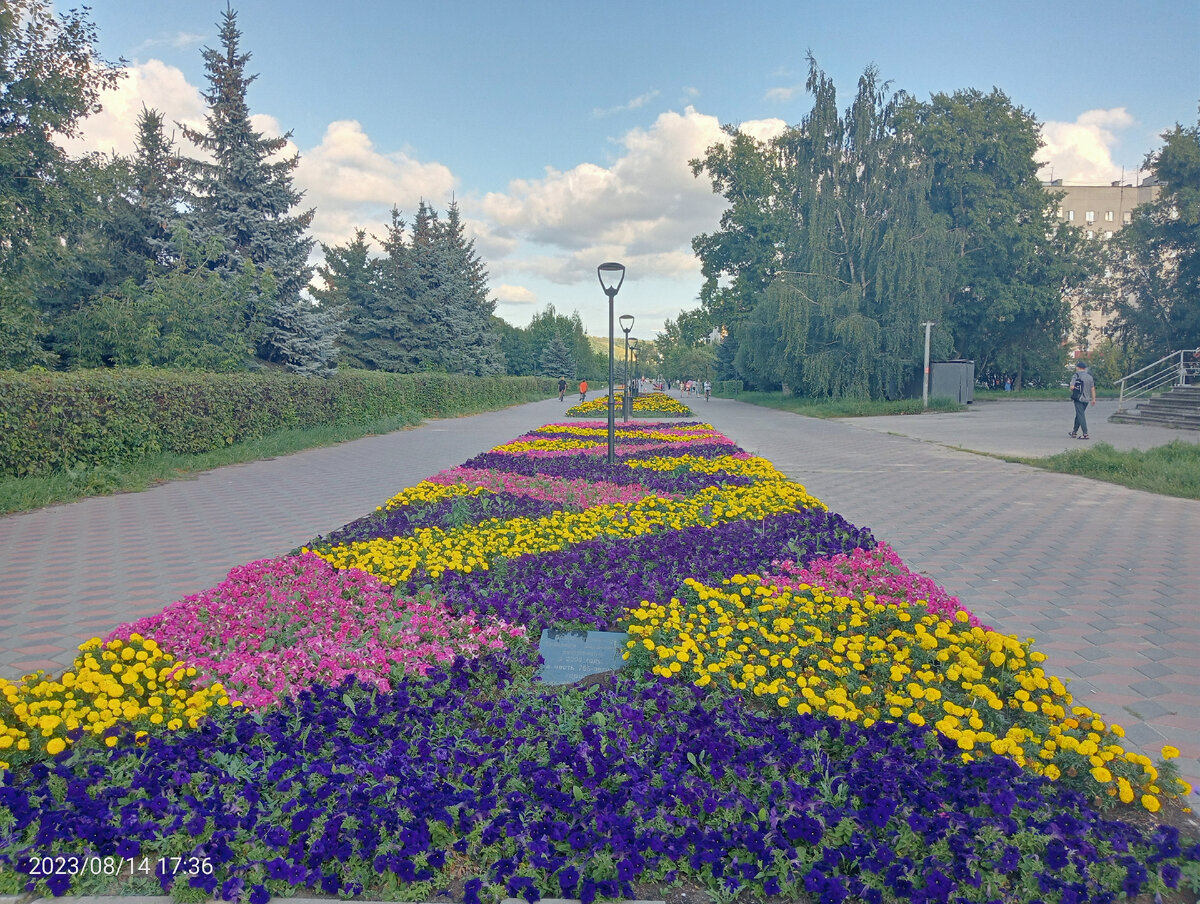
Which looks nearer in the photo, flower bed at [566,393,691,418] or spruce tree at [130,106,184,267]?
spruce tree at [130,106,184,267]

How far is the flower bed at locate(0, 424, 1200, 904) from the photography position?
6.83 feet

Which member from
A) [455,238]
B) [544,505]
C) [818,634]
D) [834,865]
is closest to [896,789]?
[834,865]

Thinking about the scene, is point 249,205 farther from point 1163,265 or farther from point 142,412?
point 1163,265

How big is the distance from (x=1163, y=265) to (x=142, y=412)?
5304cm

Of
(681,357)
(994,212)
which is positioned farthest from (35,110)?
(681,357)

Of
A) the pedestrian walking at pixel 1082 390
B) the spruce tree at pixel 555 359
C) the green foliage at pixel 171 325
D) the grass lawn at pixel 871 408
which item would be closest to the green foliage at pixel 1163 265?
the grass lawn at pixel 871 408

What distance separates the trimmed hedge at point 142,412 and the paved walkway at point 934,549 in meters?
1.11

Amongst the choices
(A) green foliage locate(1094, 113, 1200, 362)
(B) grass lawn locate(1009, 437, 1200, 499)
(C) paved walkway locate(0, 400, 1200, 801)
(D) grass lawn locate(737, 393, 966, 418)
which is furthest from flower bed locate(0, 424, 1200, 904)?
(A) green foliage locate(1094, 113, 1200, 362)

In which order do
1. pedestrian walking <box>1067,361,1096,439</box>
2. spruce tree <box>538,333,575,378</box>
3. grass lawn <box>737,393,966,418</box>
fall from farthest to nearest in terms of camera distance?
1. spruce tree <box>538,333,575,378</box>
2. grass lawn <box>737,393,966,418</box>
3. pedestrian walking <box>1067,361,1096,439</box>

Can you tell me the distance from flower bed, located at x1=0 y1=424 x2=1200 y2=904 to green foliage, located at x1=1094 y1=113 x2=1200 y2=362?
4578 cm

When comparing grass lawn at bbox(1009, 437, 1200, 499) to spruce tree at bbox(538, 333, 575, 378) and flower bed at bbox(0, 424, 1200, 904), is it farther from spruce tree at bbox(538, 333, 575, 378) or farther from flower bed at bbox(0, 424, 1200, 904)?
spruce tree at bbox(538, 333, 575, 378)

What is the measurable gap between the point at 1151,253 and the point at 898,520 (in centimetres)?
4737

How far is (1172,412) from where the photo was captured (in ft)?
65.7

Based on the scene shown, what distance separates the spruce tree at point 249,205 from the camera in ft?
63.8
